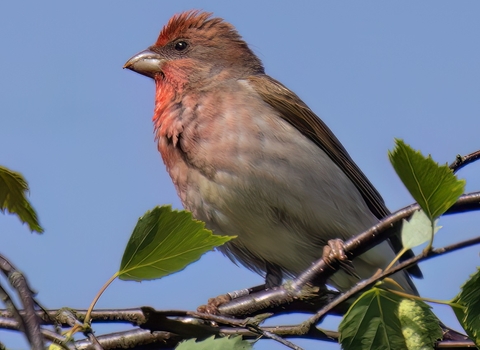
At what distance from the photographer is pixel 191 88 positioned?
7.55m

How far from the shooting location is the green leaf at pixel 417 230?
277 centimetres

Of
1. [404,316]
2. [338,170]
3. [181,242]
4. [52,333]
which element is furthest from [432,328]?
[338,170]

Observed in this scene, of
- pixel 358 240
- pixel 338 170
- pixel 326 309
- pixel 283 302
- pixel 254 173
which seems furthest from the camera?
pixel 338 170

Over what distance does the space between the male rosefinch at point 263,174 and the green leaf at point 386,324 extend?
11.9 ft

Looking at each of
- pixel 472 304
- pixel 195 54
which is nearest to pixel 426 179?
pixel 472 304

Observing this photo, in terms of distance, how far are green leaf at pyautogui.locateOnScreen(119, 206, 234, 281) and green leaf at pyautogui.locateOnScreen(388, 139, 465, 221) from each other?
3.09 ft

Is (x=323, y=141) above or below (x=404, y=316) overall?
above

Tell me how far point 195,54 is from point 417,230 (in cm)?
592

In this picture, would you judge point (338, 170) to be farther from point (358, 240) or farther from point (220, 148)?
point (358, 240)

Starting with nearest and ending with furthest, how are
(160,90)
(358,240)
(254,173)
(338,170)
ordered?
(358,240)
(254,173)
(338,170)
(160,90)

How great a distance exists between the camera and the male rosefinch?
6.55 m

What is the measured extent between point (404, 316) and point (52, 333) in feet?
4.58

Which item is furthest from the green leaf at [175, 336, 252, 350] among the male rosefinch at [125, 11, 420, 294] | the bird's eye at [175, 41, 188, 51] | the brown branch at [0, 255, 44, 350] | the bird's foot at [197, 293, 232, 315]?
the bird's eye at [175, 41, 188, 51]

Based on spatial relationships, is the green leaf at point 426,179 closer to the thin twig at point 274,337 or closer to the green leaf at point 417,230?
the green leaf at point 417,230
